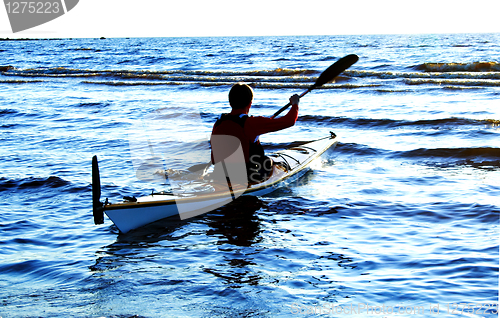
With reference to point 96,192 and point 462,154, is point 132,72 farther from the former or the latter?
point 96,192

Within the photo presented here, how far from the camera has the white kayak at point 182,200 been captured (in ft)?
13.6

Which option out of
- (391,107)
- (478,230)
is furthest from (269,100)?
(478,230)

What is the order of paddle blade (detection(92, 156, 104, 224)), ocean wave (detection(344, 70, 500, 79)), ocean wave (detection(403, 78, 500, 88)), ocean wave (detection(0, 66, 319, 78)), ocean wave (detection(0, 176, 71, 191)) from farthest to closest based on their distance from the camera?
ocean wave (detection(0, 66, 319, 78)) → ocean wave (detection(344, 70, 500, 79)) → ocean wave (detection(403, 78, 500, 88)) → ocean wave (detection(0, 176, 71, 191)) → paddle blade (detection(92, 156, 104, 224))

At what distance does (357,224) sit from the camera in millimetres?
4703

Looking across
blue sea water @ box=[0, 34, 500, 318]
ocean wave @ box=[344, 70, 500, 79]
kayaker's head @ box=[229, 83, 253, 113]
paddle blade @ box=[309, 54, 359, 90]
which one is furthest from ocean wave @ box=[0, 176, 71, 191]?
ocean wave @ box=[344, 70, 500, 79]

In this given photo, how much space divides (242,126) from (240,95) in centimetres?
36

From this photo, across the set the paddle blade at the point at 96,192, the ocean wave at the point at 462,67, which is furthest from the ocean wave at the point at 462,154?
the ocean wave at the point at 462,67

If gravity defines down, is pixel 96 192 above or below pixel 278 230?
above

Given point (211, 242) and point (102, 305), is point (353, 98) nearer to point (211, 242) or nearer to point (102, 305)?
point (211, 242)

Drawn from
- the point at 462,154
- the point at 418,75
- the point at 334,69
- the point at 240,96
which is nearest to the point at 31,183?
the point at 240,96

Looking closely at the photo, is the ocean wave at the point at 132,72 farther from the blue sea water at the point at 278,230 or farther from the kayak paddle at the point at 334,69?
the kayak paddle at the point at 334,69

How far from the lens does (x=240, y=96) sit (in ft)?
15.2

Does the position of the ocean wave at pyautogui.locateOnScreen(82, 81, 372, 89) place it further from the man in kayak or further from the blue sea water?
the man in kayak

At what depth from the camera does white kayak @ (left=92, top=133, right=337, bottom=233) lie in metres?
4.15
